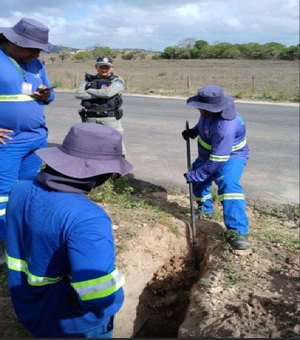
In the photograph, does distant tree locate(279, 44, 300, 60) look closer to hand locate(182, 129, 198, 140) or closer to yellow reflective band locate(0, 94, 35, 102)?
hand locate(182, 129, 198, 140)

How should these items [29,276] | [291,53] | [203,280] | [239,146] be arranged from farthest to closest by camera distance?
[291,53] → [239,146] → [203,280] → [29,276]

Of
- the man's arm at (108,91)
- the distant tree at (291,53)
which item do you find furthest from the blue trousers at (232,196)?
the distant tree at (291,53)

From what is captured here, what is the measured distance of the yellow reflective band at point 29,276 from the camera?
2143mm

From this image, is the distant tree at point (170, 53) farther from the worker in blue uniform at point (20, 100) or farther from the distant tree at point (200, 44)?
the worker in blue uniform at point (20, 100)

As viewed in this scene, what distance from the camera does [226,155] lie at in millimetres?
4602

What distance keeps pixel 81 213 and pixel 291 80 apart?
3262cm

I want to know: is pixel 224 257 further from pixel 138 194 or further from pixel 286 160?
pixel 286 160

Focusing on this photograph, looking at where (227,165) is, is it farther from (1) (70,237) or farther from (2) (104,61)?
(1) (70,237)

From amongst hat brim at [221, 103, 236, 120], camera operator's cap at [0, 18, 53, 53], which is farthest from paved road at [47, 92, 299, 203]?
camera operator's cap at [0, 18, 53, 53]

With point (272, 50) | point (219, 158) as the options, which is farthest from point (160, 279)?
point (272, 50)

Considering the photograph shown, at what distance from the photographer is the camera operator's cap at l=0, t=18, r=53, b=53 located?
3.57m

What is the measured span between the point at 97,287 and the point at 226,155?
2.94 meters

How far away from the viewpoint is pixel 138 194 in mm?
6465

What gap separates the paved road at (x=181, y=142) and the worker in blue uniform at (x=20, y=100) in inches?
127
